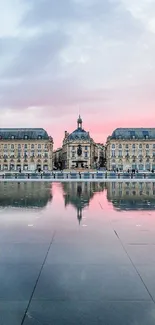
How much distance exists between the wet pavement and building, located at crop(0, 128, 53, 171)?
12878cm

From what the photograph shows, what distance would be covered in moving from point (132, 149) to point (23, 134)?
4686cm

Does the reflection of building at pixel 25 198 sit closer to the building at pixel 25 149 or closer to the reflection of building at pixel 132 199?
the reflection of building at pixel 132 199

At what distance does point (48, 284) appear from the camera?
646cm

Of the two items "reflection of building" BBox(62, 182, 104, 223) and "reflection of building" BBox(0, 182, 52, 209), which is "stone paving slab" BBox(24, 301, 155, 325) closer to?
"reflection of building" BBox(62, 182, 104, 223)

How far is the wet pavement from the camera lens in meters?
5.26

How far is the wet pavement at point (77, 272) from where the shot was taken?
5.26m

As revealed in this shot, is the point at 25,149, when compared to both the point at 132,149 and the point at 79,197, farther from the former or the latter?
the point at 79,197

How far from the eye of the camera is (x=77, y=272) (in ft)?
23.4

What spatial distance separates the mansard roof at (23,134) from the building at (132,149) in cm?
2936

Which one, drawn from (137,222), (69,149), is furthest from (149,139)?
(137,222)

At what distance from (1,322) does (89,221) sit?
864 cm

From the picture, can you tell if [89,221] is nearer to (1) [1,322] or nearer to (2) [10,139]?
(1) [1,322]

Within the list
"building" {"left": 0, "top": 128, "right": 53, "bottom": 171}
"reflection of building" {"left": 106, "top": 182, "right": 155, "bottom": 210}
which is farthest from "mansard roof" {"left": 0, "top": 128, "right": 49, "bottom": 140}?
"reflection of building" {"left": 106, "top": 182, "right": 155, "bottom": 210}

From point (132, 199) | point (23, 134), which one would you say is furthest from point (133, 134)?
point (132, 199)
